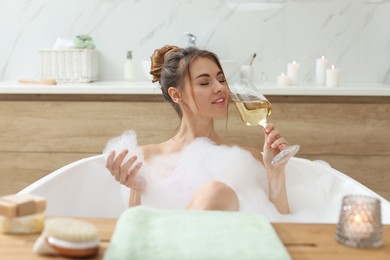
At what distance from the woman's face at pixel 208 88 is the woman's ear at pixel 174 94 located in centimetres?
5

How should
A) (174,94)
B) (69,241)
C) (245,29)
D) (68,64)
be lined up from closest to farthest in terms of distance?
(69,241) < (174,94) < (68,64) < (245,29)

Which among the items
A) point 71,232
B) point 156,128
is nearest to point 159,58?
point 156,128

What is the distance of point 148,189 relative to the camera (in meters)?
2.39

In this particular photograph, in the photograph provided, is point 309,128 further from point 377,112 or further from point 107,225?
point 107,225

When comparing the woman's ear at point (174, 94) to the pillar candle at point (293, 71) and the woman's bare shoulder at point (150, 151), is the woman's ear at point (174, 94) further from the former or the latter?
the pillar candle at point (293, 71)

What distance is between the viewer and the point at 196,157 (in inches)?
94.5

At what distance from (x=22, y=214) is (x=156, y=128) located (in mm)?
1726

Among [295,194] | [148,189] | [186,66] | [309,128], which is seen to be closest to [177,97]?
[186,66]

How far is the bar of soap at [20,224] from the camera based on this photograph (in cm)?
133

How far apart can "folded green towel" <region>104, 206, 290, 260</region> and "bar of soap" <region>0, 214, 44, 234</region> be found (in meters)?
0.17

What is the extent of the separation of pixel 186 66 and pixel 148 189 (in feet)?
1.59

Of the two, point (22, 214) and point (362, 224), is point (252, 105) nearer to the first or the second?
point (362, 224)

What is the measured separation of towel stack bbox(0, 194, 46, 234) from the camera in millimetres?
1293

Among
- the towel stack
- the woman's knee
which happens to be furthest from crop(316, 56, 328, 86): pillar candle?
the towel stack
